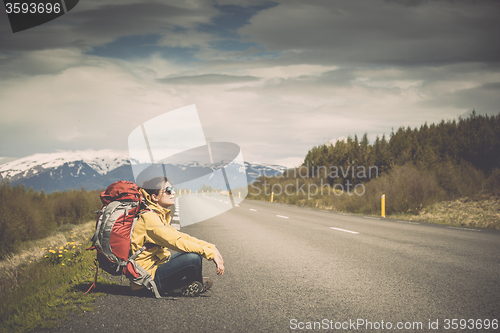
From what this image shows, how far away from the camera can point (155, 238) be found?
129 inches

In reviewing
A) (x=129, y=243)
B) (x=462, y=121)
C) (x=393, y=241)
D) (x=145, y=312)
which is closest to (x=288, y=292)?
(x=145, y=312)

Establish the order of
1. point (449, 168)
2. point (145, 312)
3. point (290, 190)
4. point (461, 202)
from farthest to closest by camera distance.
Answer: point (290, 190) < point (449, 168) < point (461, 202) < point (145, 312)

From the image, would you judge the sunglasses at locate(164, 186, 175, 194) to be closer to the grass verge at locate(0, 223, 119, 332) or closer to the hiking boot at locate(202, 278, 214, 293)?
the hiking boot at locate(202, 278, 214, 293)

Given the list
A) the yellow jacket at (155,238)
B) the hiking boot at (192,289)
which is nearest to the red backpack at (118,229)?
the yellow jacket at (155,238)

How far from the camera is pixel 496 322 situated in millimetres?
3016

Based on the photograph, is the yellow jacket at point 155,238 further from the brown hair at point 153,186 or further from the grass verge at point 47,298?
the grass verge at point 47,298

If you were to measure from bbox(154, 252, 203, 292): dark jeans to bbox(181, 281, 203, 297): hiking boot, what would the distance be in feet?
0.38

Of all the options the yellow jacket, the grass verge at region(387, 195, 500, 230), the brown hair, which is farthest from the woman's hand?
the grass verge at region(387, 195, 500, 230)

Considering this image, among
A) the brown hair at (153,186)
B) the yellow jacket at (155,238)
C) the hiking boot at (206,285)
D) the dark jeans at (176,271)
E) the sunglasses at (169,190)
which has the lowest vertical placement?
the hiking boot at (206,285)

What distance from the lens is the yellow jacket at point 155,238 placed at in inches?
128

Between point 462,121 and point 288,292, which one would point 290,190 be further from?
point 288,292

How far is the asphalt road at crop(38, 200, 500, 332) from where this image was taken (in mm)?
2990

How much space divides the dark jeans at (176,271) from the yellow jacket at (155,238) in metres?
0.15

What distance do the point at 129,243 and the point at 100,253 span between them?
32cm
